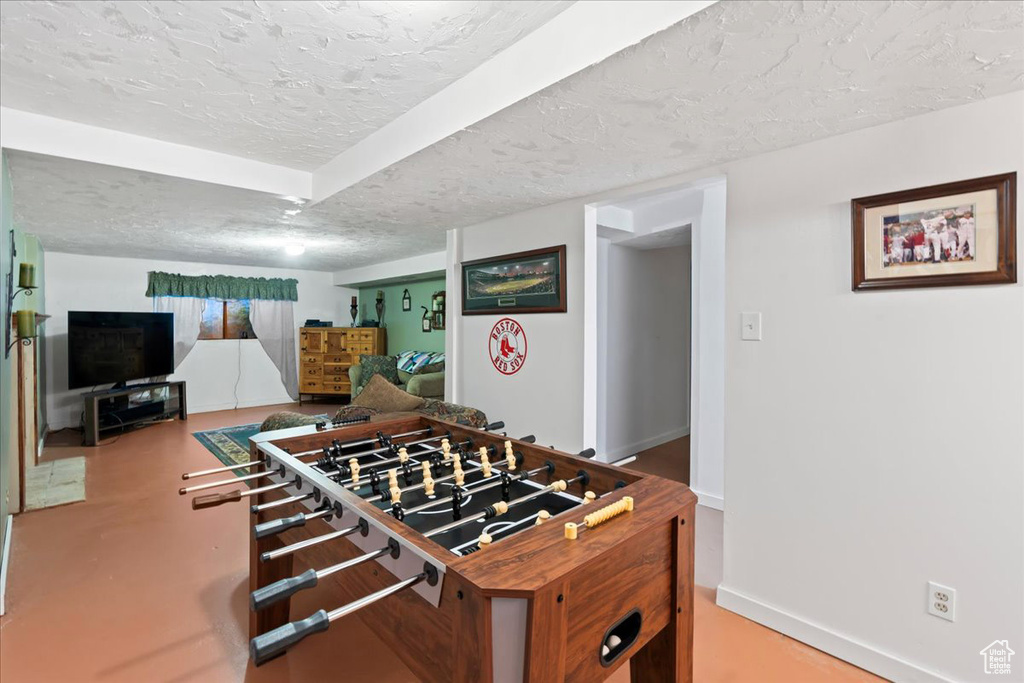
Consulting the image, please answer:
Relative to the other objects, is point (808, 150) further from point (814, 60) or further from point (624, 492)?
point (624, 492)

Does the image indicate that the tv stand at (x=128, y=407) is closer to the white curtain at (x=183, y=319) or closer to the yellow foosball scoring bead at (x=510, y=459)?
the white curtain at (x=183, y=319)

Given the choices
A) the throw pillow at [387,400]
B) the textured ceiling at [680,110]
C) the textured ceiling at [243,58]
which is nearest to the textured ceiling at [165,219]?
the textured ceiling at [680,110]

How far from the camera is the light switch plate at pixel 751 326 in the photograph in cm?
203

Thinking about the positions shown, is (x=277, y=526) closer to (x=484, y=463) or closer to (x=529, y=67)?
(x=484, y=463)

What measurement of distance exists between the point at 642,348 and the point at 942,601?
3.08 meters

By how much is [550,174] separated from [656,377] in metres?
2.86

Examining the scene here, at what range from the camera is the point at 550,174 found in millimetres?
2480

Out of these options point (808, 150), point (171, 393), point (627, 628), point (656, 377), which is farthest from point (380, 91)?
point (171, 393)

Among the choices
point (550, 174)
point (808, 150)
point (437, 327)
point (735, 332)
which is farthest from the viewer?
point (437, 327)

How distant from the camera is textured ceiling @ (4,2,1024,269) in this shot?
3.91 ft

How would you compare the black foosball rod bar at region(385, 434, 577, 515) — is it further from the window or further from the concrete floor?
the window

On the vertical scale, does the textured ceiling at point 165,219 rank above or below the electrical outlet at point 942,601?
above

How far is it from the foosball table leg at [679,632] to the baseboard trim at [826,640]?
884 millimetres

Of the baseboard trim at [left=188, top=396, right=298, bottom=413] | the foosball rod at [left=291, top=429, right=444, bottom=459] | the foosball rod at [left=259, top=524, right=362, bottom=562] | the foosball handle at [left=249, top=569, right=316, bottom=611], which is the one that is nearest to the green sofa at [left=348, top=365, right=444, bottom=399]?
the baseboard trim at [left=188, top=396, right=298, bottom=413]
